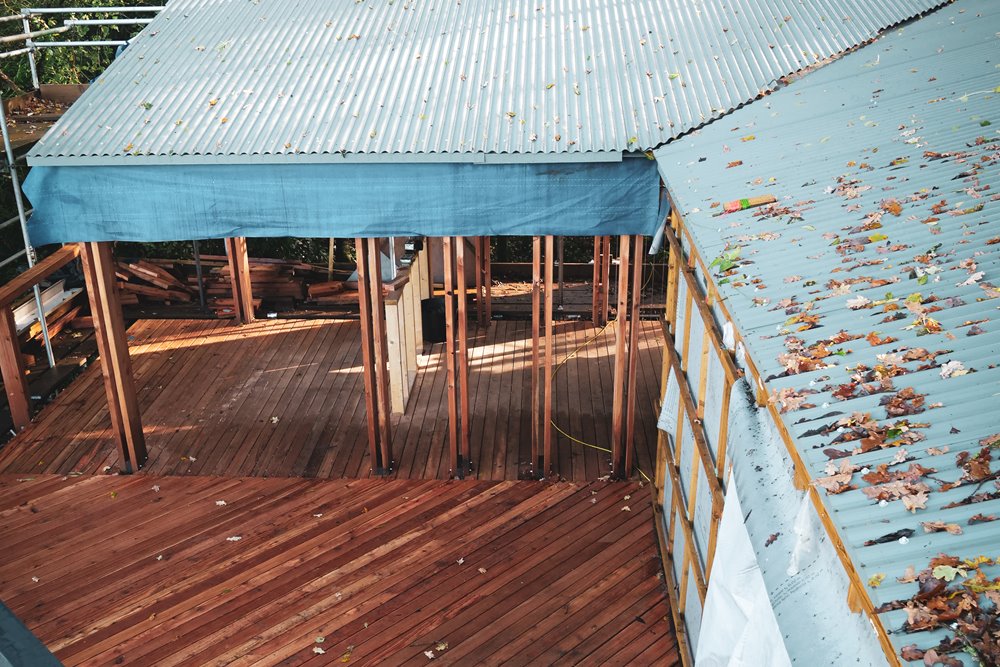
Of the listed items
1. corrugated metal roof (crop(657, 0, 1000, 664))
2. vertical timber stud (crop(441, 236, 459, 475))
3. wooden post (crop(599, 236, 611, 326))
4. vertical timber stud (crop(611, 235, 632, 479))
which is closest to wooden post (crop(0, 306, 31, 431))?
vertical timber stud (crop(441, 236, 459, 475))

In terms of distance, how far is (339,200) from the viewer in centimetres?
768

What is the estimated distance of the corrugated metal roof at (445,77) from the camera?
7465 millimetres

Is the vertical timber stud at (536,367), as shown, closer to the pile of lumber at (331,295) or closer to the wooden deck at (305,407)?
the wooden deck at (305,407)

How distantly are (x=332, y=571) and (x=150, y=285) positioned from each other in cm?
681

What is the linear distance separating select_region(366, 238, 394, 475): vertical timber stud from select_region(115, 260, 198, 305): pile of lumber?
478cm

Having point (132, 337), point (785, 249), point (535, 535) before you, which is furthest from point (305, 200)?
point (132, 337)

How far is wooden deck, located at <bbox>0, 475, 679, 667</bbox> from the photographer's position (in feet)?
22.2

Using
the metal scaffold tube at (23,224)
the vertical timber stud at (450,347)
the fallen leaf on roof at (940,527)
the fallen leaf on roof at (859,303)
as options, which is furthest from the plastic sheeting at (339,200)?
the fallen leaf on roof at (940,527)

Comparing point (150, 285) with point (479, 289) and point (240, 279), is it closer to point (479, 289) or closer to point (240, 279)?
point (240, 279)

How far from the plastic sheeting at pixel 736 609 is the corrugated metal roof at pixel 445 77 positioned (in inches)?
141

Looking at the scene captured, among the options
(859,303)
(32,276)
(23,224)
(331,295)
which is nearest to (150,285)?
(331,295)

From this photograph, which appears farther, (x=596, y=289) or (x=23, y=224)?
(x=596, y=289)

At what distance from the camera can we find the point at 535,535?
7945 millimetres

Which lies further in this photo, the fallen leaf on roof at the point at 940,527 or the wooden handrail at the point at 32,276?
the wooden handrail at the point at 32,276
